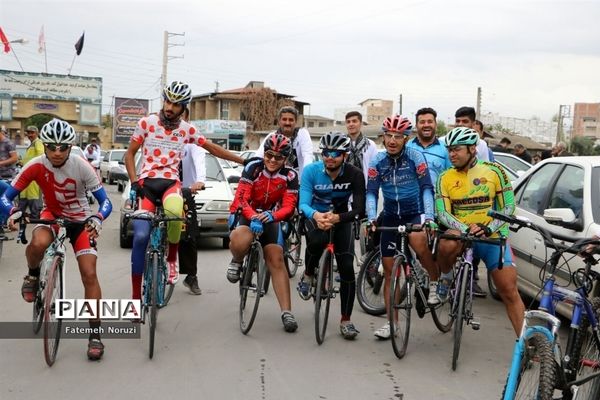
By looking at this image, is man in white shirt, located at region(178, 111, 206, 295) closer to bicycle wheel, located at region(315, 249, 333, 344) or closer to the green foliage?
bicycle wheel, located at region(315, 249, 333, 344)

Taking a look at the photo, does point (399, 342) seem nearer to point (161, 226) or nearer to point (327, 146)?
point (327, 146)

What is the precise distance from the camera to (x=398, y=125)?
20.8 feet

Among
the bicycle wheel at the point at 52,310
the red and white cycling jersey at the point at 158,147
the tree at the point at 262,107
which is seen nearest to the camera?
the bicycle wheel at the point at 52,310

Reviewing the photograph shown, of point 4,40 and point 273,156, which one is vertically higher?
point 4,40

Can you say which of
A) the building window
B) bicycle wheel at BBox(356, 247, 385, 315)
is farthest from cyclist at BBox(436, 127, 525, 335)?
the building window

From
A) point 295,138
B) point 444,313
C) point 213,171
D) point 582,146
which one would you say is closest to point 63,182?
point 295,138

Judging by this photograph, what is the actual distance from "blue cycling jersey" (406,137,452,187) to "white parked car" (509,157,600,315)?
111 cm

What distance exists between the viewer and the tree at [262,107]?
67000mm

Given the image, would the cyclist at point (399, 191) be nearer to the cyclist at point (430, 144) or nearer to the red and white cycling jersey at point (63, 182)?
the cyclist at point (430, 144)

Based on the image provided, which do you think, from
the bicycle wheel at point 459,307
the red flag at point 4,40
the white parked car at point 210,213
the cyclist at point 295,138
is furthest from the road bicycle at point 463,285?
the red flag at point 4,40

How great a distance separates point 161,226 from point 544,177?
14.3ft

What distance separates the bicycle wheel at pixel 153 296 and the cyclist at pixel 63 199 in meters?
0.42

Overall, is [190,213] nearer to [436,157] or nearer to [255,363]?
[255,363]

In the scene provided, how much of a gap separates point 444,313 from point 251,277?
1975 millimetres
